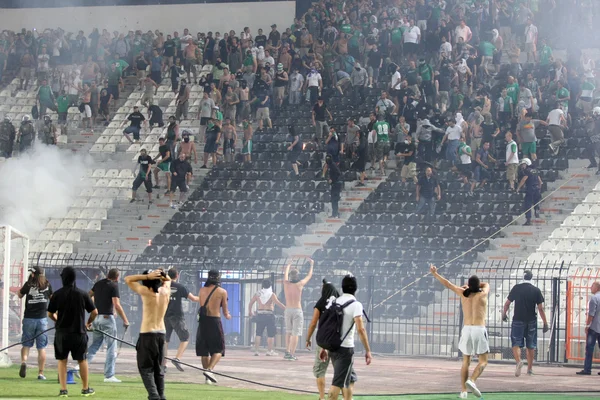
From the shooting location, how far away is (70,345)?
13391 millimetres

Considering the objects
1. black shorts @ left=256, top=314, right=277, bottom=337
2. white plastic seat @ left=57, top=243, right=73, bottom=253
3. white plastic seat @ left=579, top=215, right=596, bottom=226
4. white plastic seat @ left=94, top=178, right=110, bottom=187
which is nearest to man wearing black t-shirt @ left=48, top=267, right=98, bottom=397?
black shorts @ left=256, top=314, right=277, bottom=337

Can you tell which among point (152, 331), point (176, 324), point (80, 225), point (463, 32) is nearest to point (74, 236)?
point (80, 225)

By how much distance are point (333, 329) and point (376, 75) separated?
21.6 metres

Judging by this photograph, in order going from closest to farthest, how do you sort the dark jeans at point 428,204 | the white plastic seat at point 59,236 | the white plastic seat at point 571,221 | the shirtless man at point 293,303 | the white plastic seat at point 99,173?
the shirtless man at point 293,303, the white plastic seat at point 571,221, the dark jeans at point 428,204, the white plastic seat at point 59,236, the white plastic seat at point 99,173

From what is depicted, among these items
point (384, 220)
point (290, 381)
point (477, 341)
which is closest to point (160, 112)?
point (384, 220)

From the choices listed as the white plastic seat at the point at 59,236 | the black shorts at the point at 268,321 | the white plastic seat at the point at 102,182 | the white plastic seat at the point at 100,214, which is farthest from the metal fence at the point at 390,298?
the white plastic seat at the point at 102,182

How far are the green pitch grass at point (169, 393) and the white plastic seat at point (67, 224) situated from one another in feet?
52.4

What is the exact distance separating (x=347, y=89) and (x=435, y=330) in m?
11.4

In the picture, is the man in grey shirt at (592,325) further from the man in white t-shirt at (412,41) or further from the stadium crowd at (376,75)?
the man in white t-shirt at (412,41)

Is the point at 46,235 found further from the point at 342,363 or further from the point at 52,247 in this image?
the point at 342,363

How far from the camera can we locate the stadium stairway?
1017 inches

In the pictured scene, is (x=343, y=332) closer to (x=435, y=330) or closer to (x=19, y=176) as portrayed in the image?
(x=435, y=330)

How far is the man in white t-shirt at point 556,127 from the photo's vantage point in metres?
28.4

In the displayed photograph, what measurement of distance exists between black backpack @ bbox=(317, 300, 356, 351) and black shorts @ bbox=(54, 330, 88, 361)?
3043mm
